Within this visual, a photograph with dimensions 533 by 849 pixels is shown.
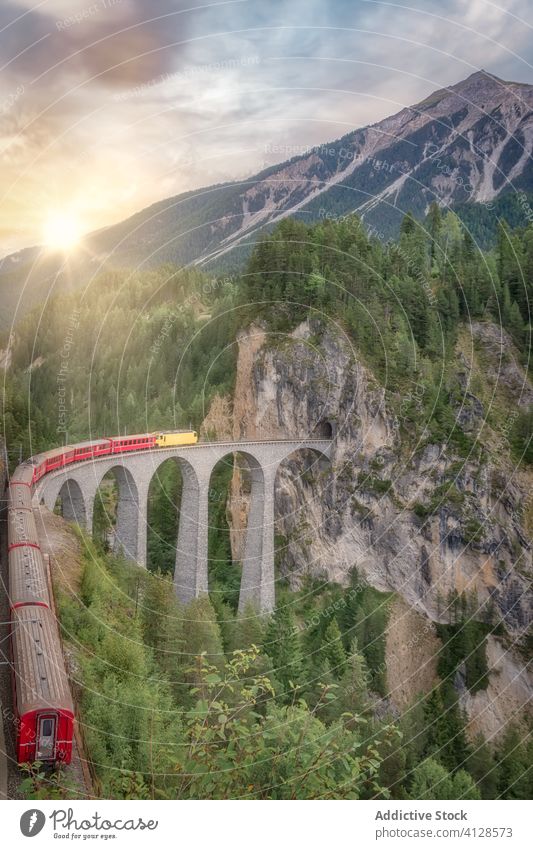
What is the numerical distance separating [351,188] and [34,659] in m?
91.1

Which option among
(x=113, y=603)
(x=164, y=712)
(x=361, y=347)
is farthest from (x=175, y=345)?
(x=164, y=712)

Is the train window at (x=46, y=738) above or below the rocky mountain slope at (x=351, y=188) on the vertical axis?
below

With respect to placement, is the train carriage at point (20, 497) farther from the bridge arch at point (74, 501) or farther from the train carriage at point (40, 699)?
the train carriage at point (40, 699)

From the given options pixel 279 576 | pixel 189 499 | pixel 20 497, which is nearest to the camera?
pixel 20 497

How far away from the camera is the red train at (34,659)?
15594 mm

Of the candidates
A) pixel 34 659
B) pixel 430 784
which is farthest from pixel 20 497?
pixel 430 784

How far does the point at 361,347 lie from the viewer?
7069cm

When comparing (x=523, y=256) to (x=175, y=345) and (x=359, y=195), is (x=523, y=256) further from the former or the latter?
(x=359, y=195)

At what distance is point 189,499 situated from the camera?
177ft

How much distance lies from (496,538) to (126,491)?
117ft

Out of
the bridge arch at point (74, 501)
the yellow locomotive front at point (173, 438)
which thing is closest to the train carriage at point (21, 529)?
the bridge arch at point (74, 501)

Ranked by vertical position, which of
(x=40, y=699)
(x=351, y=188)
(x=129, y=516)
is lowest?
(x=40, y=699)

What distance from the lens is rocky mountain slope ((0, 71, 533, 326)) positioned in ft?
289

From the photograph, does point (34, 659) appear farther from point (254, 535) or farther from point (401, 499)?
point (401, 499)
